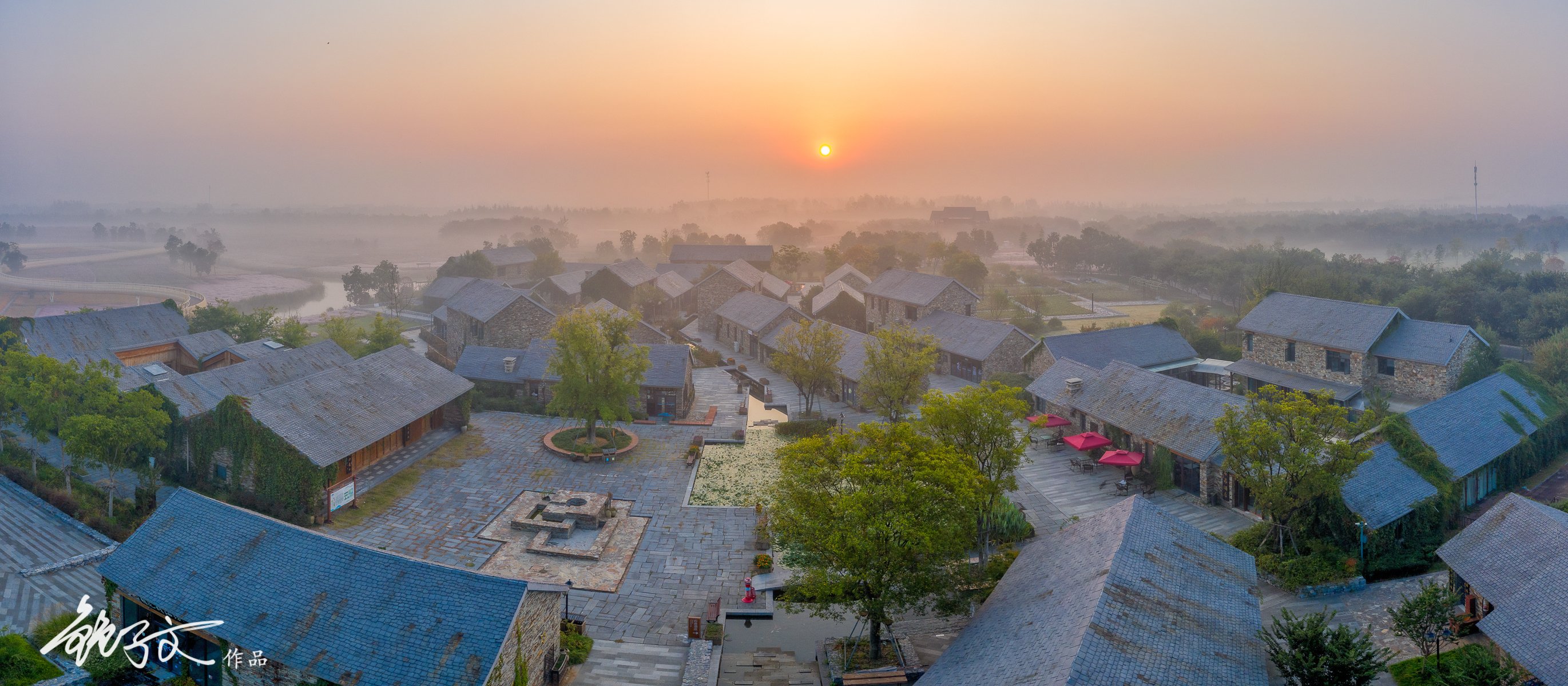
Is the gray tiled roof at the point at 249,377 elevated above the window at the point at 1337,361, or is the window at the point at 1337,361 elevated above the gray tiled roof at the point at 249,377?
the gray tiled roof at the point at 249,377

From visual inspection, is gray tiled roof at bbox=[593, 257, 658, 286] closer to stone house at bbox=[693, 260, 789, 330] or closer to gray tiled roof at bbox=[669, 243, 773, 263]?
stone house at bbox=[693, 260, 789, 330]

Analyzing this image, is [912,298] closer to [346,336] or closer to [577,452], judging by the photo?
[577,452]

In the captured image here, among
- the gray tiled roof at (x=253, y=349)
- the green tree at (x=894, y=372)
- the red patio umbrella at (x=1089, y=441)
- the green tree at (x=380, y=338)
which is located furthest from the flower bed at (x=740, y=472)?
the gray tiled roof at (x=253, y=349)

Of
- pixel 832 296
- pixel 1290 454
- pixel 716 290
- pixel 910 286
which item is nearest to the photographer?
pixel 1290 454

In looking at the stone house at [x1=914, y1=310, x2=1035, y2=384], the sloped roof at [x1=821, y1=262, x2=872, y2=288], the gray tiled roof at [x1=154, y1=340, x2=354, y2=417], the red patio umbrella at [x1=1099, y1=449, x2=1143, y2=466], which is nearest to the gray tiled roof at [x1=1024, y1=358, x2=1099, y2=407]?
the red patio umbrella at [x1=1099, y1=449, x2=1143, y2=466]

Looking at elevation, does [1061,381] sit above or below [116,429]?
below

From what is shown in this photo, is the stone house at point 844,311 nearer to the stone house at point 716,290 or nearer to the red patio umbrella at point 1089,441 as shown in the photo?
the stone house at point 716,290

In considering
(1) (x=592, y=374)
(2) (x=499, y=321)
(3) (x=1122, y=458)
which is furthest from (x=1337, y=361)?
(2) (x=499, y=321)
